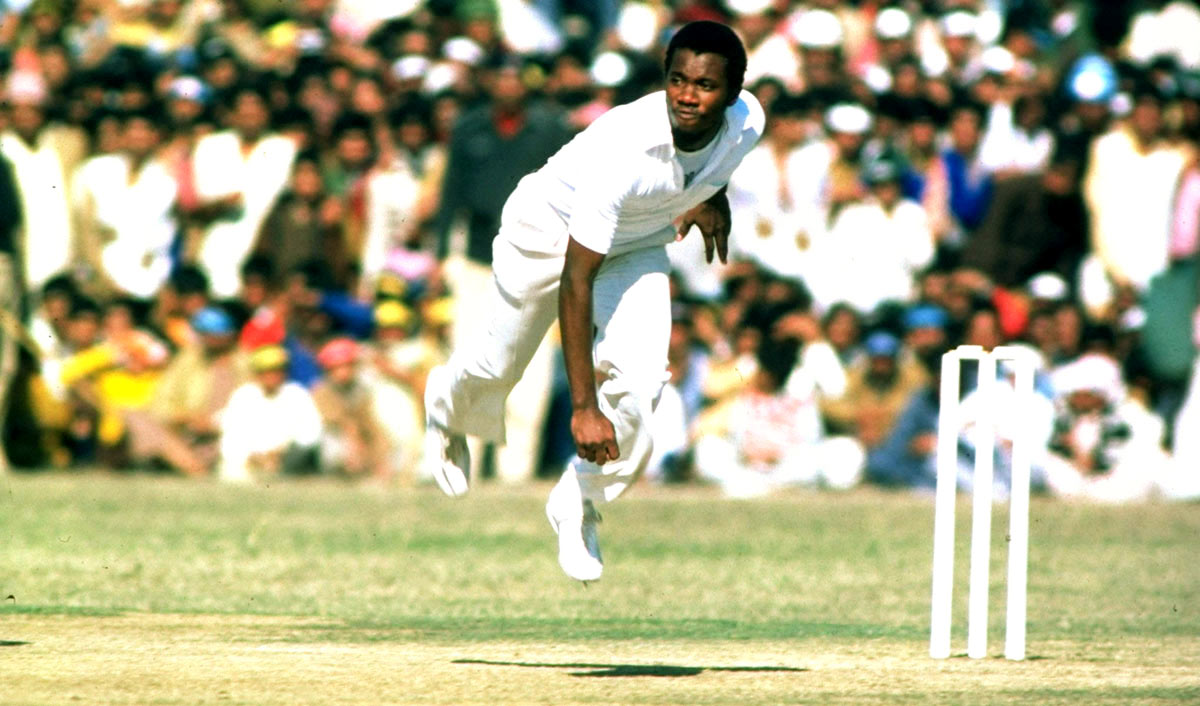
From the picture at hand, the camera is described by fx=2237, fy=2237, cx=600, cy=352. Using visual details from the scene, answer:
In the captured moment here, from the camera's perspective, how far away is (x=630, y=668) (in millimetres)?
7824

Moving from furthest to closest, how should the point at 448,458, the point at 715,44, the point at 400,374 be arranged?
the point at 400,374, the point at 448,458, the point at 715,44

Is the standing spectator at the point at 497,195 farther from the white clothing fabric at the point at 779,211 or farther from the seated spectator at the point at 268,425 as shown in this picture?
the white clothing fabric at the point at 779,211

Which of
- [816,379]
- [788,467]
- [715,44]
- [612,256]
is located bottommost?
[788,467]

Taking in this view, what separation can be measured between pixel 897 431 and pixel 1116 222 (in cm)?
207

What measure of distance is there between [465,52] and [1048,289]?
16.0ft

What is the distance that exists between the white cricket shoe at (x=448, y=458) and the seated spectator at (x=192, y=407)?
713cm

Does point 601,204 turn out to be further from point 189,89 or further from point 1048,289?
point 189,89

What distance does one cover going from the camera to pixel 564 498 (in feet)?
25.8

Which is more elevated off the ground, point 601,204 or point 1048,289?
point 1048,289

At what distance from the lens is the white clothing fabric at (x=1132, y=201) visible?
15.0 m

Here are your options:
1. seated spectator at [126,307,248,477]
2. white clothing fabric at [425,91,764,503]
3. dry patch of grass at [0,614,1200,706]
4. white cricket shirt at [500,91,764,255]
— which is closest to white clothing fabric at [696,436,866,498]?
seated spectator at [126,307,248,477]

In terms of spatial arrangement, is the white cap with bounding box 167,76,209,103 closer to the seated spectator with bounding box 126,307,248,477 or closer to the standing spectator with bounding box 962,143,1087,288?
the seated spectator with bounding box 126,307,248,477

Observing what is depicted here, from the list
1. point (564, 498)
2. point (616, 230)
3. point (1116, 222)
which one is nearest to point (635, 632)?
point (564, 498)

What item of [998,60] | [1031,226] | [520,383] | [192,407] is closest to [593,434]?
[520,383]
